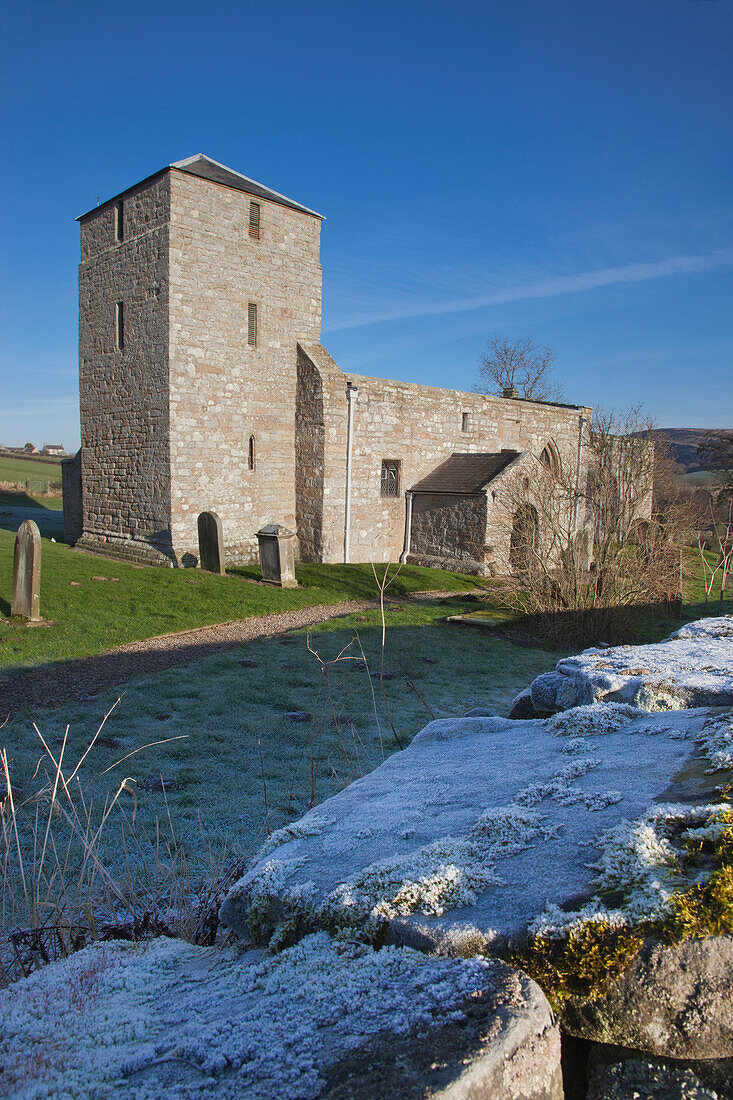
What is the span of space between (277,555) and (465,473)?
7.03m

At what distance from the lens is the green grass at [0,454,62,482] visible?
45.2 metres

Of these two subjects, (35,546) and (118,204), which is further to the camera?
(118,204)

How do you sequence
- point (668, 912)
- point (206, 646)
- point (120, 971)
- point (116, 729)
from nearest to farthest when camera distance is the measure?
point (668, 912) < point (120, 971) < point (116, 729) < point (206, 646)

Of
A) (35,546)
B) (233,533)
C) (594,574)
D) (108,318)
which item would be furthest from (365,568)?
(108,318)

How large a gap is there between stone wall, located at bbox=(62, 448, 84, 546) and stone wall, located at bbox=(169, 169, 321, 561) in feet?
19.0

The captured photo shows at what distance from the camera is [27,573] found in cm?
1036

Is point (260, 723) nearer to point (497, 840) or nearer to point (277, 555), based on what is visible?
point (497, 840)

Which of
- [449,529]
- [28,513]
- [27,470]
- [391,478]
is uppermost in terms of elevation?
[27,470]

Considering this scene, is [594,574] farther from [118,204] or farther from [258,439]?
[118,204]

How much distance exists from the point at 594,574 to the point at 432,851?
10688mm

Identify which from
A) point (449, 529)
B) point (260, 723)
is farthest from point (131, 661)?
point (449, 529)

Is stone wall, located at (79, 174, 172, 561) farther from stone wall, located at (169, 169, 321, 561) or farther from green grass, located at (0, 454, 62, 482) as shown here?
green grass, located at (0, 454, 62, 482)

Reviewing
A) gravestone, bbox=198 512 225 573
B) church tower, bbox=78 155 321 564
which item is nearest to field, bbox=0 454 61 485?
church tower, bbox=78 155 321 564

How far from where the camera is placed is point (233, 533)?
1752 centimetres
